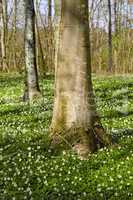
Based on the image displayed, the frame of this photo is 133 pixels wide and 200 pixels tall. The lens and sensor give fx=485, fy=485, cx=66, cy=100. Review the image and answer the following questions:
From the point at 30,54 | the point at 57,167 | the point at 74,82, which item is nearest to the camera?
the point at 57,167

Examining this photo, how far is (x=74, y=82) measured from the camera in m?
12.4

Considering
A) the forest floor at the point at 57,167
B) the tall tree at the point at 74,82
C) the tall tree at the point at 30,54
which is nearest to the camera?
the forest floor at the point at 57,167

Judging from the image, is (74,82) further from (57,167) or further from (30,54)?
(30,54)

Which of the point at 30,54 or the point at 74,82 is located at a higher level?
the point at 74,82

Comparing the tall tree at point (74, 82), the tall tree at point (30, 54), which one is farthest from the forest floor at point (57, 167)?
the tall tree at point (30, 54)

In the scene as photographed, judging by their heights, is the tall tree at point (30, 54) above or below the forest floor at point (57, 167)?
above

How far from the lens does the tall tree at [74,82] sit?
12.3m

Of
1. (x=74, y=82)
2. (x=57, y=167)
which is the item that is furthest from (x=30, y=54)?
(x=57, y=167)

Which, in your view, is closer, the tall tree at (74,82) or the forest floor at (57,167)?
the forest floor at (57,167)

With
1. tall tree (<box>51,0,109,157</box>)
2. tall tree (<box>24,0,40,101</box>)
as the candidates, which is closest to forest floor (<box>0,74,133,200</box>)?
tall tree (<box>51,0,109,157</box>)

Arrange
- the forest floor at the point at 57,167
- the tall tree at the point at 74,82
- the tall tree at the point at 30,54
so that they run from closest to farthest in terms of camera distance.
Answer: the forest floor at the point at 57,167 < the tall tree at the point at 74,82 < the tall tree at the point at 30,54

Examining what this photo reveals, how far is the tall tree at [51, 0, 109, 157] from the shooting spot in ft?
40.3

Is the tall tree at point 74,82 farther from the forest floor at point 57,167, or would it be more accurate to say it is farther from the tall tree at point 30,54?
the tall tree at point 30,54

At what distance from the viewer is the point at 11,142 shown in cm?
1358
